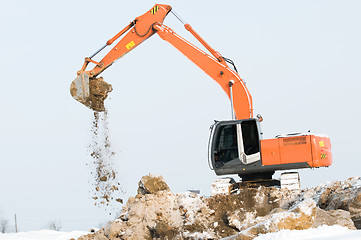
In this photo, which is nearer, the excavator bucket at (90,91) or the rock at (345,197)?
the rock at (345,197)

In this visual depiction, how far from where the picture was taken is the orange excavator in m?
11.5

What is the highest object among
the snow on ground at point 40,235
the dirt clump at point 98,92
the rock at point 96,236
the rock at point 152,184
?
the dirt clump at point 98,92

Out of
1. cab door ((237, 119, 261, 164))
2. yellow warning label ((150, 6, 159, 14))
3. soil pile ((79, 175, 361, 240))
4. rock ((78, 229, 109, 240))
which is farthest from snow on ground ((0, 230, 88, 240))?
yellow warning label ((150, 6, 159, 14))

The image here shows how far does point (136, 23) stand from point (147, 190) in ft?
16.3

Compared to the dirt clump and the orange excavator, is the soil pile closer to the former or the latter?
the orange excavator

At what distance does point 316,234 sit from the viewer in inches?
278

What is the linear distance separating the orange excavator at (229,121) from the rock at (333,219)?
10.6ft

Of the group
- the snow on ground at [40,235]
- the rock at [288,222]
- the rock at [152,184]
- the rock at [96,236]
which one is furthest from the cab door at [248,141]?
the snow on ground at [40,235]

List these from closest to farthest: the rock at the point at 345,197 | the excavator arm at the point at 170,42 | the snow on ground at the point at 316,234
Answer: the snow on ground at the point at 316,234 → the rock at the point at 345,197 → the excavator arm at the point at 170,42

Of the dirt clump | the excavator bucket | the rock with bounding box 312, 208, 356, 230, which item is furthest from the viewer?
the dirt clump

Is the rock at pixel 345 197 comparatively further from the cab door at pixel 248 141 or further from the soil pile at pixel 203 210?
the cab door at pixel 248 141

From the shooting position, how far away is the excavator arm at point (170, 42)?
12.4 meters

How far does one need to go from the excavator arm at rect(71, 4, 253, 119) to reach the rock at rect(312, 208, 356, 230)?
4387 mm

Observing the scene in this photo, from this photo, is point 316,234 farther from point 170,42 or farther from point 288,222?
point 170,42
